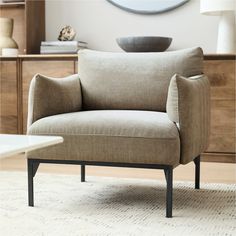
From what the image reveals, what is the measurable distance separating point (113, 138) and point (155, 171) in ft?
3.32

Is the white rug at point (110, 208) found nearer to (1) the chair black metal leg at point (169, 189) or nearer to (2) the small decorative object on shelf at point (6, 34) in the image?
(1) the chair black metal leg at point (169, 189)

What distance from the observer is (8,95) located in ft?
11.8

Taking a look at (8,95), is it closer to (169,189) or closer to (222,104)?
(222,104)

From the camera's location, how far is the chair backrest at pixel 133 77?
2600 mm

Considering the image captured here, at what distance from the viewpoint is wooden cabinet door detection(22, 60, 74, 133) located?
137 inches

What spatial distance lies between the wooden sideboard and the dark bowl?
0.30m

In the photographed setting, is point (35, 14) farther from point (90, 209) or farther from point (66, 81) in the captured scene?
point (90, 209)

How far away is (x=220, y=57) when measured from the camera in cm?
325

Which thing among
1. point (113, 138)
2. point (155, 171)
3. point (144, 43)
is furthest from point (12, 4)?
point (113, 138)

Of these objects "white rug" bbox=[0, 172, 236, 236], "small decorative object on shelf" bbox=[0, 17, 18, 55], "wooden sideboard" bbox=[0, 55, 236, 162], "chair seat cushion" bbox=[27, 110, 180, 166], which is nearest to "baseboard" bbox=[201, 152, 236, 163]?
"wooden sideboard" bbox=[0, 55, 236, 162]

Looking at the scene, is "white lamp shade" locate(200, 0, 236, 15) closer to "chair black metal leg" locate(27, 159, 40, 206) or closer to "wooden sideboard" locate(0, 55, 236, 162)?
"wooden sideboard" locate(0, 55, 236, 162)

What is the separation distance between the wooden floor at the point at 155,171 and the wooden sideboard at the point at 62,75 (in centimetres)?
15

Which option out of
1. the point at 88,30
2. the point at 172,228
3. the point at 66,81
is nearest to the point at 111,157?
the point at 172,228

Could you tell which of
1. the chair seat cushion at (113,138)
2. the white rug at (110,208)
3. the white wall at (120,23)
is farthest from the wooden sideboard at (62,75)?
the chair seat cushion at (113,138)
